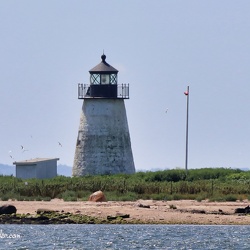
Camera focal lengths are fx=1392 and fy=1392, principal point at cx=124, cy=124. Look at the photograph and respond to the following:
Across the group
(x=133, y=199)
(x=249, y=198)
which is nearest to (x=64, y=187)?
(x=133, y=199)

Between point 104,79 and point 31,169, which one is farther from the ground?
point 104,79

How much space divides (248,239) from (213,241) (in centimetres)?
137

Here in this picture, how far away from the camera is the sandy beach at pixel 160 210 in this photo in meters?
50.9

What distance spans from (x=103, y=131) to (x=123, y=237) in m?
24.6

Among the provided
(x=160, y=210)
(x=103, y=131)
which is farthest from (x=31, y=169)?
(x=160, y=210)

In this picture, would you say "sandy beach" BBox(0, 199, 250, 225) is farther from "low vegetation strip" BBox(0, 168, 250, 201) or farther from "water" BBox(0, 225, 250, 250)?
"low vegetation strip" BBox(0, 168, 250, 201)

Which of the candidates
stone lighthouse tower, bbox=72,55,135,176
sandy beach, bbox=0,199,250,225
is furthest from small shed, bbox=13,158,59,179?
sandy beach, bbox=0,199,250,225

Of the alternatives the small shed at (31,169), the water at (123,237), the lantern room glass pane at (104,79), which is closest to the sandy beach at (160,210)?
the water at (123,237)

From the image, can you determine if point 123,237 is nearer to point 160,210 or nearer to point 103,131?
point 160,210

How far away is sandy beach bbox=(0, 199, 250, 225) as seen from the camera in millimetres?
50906

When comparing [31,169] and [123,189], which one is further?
[31,169]

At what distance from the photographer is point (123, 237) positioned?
153ft

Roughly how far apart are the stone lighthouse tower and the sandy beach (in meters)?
12.9

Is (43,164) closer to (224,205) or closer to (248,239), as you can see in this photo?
(224,205)
